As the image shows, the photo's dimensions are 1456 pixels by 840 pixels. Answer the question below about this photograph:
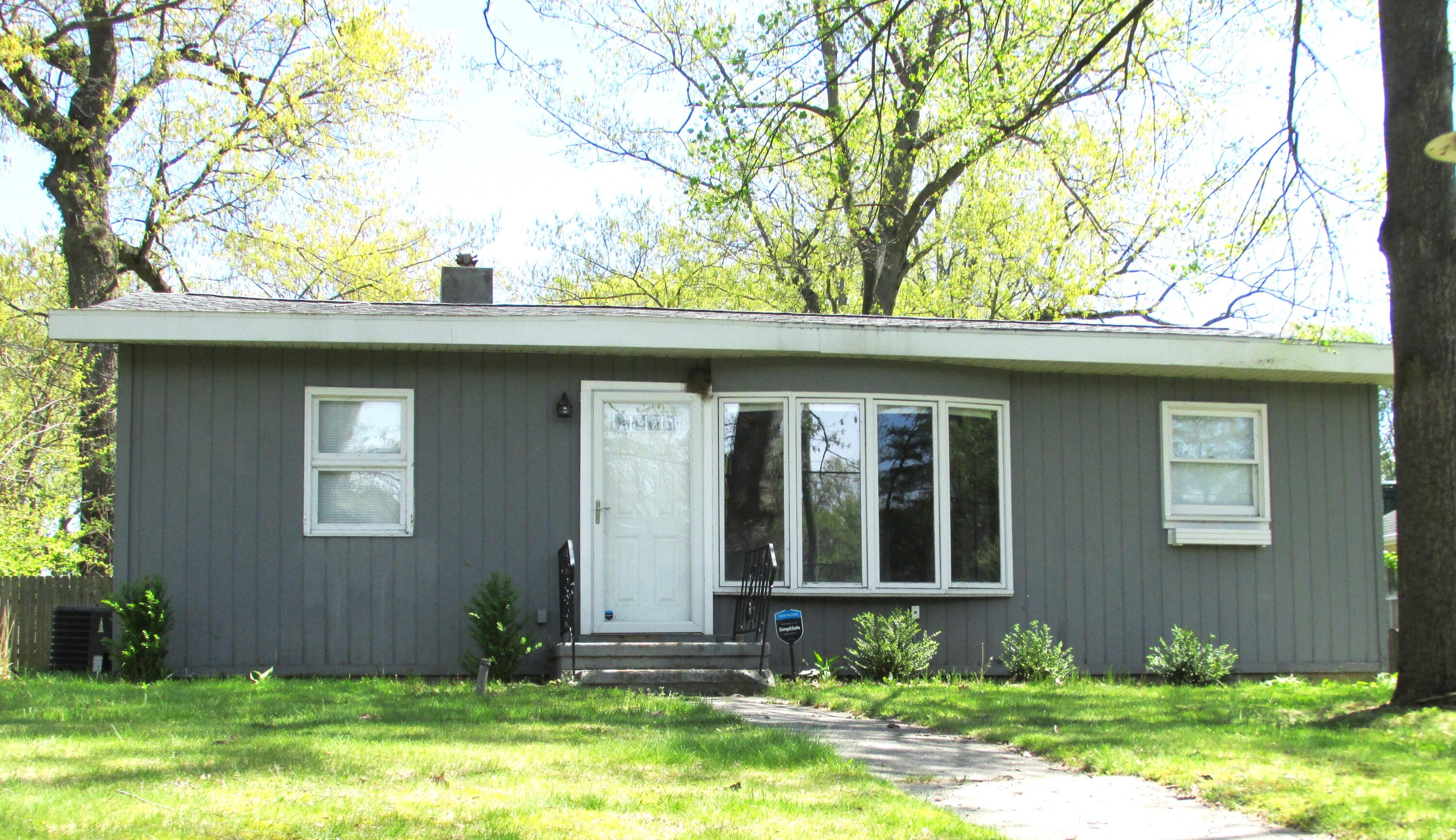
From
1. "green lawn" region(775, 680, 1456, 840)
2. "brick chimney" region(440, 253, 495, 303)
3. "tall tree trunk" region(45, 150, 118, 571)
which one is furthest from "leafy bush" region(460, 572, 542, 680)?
"tall tree trunk" region(45, 150, 118, 571)

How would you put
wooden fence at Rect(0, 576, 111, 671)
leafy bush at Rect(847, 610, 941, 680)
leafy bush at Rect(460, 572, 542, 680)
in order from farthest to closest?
wooden fence at Rect(0, 576, 111, 671) < leafy bush at Rect(847, 610, 941, 680) < leafy bush at Rect(460, 572, 542, 680)

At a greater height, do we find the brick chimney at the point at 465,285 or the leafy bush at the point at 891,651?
the brick chimney at the point at 465,285

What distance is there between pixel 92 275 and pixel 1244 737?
15994 millimetres

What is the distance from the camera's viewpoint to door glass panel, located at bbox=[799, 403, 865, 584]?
32.1 feet

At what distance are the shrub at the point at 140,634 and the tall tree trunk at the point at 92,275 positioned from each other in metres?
8.50

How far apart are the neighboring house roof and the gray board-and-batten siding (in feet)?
0.80

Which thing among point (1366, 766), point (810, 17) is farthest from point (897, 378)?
point (1366, 766)

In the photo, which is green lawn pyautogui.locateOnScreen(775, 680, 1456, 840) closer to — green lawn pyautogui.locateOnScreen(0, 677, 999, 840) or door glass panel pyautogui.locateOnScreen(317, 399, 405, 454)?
green lawn pyautogui.locateOnScreen(0, 677, 999, 840)

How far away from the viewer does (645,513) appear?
32.4 feet

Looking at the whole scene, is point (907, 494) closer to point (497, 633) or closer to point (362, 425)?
point (497, 633)

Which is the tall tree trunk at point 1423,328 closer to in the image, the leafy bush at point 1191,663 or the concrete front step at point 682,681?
the leafy bush at point 1191,663

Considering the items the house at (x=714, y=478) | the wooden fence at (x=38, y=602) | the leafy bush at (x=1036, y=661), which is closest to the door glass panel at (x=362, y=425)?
the house at (x=714, y=478)

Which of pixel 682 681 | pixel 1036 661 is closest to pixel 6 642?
pixel 682 681

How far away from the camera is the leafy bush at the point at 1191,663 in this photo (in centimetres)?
992
